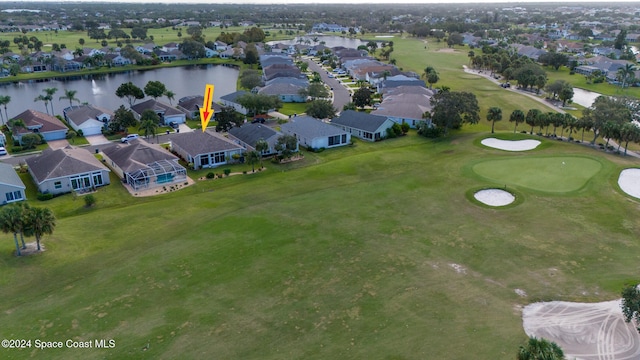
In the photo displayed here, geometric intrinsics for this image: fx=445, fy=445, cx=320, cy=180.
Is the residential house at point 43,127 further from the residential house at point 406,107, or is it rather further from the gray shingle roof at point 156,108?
the residential house at point 406,107

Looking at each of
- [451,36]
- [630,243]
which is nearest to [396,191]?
[630,243]

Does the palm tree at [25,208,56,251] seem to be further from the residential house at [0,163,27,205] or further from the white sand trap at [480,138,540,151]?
the white sand trap at [480,138,540,151]

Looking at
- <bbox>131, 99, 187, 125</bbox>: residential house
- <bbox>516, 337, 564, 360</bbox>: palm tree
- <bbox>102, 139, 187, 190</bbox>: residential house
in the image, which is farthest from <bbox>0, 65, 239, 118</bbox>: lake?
<bbox>516, 337, 564, 360</bbox>: palm tree

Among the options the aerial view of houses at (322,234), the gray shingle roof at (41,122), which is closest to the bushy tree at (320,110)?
the aerial view of houses at (322,234)

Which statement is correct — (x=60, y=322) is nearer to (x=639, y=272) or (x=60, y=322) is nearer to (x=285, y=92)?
(x=639, y=272)

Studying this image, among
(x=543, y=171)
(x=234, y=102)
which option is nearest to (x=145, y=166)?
(x=234, y=102)
